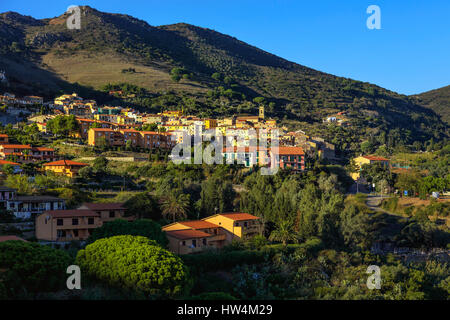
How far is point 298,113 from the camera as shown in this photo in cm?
11819

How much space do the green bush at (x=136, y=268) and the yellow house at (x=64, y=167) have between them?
89.3ft

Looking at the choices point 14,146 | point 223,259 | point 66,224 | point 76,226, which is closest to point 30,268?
point 223,259

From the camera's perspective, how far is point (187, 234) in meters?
31.7

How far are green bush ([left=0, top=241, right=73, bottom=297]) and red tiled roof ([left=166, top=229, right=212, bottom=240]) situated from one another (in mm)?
10475

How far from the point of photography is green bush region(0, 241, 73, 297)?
62.2ft

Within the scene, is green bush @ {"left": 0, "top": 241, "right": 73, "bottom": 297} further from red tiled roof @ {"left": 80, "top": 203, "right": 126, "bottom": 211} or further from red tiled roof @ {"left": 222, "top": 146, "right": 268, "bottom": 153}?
red tiled roof @ {"left": 222, "top": 146, "right": 268, "bottom": 153}

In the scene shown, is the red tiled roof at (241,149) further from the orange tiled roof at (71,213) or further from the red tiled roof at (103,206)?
the orange tiled roof at (71,213)

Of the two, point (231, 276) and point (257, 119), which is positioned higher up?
point (257, 119)

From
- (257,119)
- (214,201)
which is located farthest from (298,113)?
(214,201)

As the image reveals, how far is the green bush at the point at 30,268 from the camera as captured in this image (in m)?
19.0

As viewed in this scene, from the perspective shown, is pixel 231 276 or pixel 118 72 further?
pixel 118 72

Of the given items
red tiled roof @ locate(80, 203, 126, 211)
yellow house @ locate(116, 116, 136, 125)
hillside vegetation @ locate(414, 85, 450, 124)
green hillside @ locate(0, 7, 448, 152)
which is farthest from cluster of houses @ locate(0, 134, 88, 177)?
hillside vegetation @ locate(414, 85, 450, 124)

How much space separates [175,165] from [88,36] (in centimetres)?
12494
